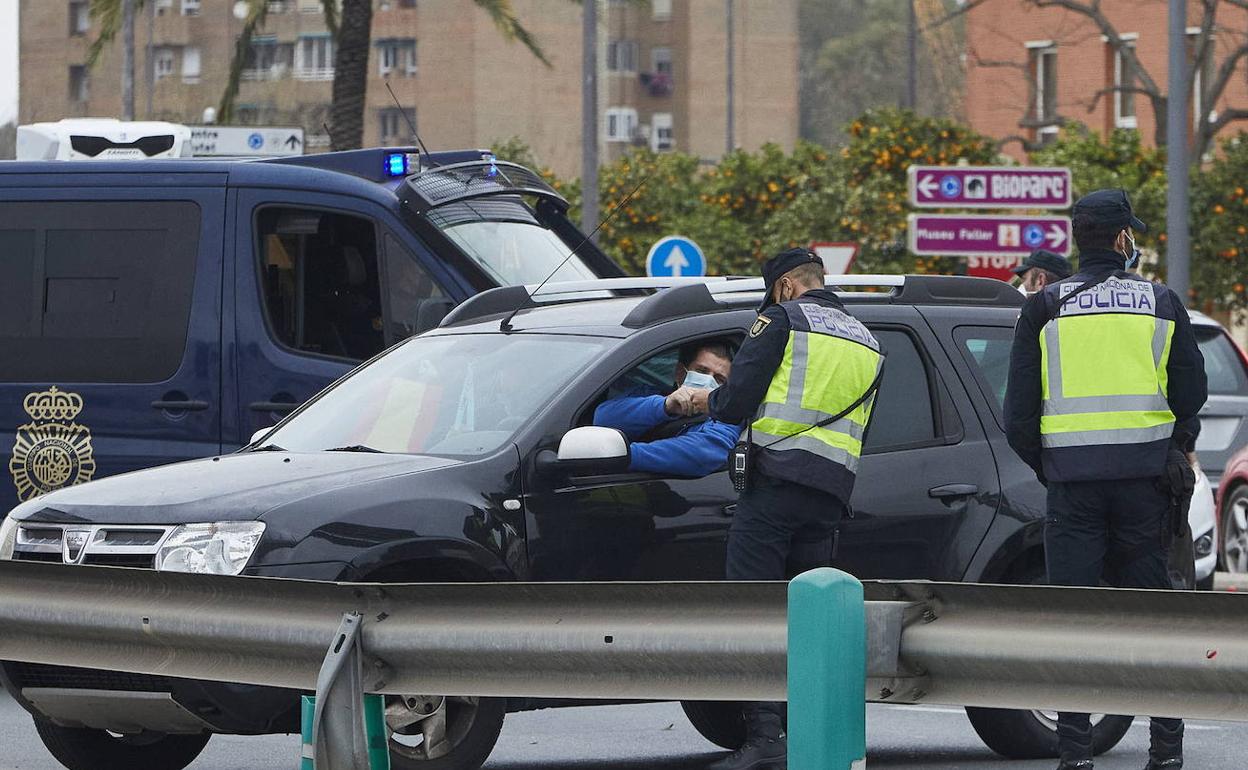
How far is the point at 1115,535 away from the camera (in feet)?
22.7

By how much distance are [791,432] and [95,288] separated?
502 cm

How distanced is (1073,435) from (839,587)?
106 inches

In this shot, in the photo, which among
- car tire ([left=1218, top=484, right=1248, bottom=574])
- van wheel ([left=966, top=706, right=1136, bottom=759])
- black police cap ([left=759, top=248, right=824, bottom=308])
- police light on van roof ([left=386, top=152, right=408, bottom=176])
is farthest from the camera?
car tire ([left=1218, top=484, right=1248, bottom=574])

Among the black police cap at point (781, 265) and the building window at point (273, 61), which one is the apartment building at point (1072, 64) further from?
the building window at point (273, 61)

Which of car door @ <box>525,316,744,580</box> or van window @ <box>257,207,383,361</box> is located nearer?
car door @ <box>525,316,744,580</box>

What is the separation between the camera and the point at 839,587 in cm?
436

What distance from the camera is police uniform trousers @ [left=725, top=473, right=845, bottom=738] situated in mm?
7066

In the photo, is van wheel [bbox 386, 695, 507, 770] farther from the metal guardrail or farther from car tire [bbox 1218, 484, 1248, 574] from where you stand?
car tire [bbox 1218, 484, 1248, 574]

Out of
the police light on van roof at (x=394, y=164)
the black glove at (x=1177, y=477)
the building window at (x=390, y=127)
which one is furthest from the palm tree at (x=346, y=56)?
the building window at (x=390, y=127)

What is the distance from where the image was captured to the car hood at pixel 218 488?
22.2ft

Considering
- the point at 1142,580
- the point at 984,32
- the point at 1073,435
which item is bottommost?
the point at 1142,580

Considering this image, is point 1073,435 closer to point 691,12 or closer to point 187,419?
point 187,419

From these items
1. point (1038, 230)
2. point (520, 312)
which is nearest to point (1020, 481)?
point (520, 312)

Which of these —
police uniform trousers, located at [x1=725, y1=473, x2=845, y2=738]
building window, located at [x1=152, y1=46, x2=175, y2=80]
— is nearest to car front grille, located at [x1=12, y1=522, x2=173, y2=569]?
police uniform trousers, located at [x1=725, y1=473, x2=845, y2=738]
